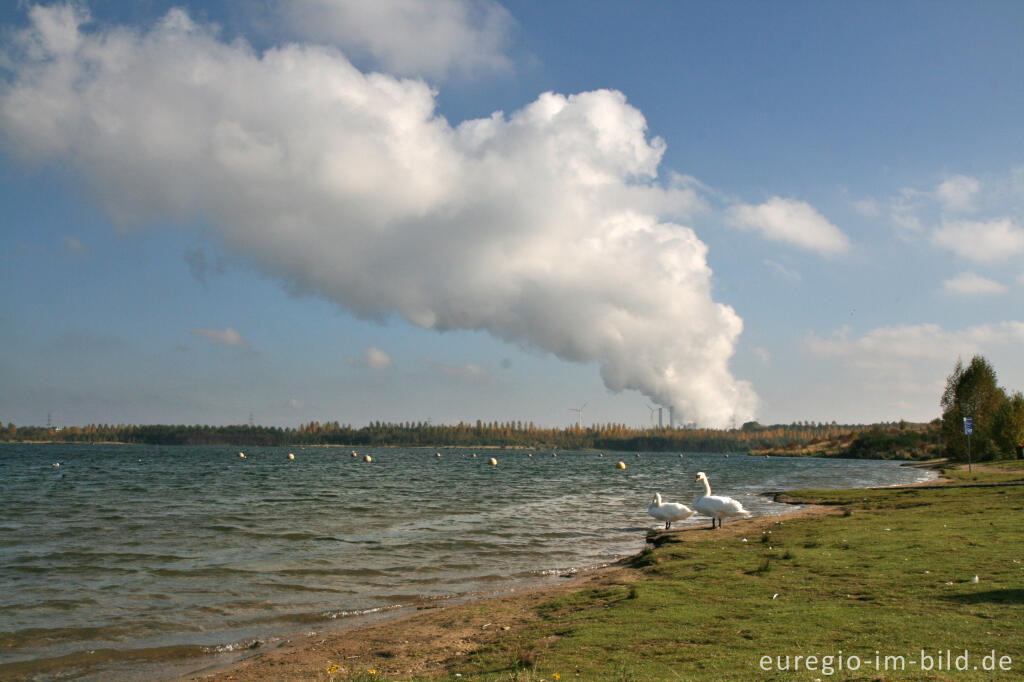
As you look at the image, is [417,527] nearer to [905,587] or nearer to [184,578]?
[184,578]

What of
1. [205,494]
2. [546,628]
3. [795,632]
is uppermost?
[795,632]

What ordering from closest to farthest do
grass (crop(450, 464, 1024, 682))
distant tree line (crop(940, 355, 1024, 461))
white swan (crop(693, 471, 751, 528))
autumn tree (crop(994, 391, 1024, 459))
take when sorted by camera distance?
grass (crop(450, 464, 1024, 682)) → white swan (crop(693, 471, 751, 528)) → autumn tree (crop(994, 391, 1024, 459)) → distant tree line (crop(940, 355, 1024, 461))

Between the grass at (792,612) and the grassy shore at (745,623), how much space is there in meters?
0.03

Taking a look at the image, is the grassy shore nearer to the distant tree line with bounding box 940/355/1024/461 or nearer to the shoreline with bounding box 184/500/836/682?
the shoreline with bounding box 184/500/836/682

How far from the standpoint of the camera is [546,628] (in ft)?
38.0

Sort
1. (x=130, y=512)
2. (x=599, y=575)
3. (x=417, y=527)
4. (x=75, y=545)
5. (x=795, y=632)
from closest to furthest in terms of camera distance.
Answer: (x=795, y=632), (x=599, y=575), (x=75, y=545), (x=417, y=527), (x=130, y=512)

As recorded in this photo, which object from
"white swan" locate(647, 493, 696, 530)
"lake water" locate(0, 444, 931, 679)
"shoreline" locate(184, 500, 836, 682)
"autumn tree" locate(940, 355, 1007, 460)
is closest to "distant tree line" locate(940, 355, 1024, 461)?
"autumn tree" locate(940, 355, 1007, 460)

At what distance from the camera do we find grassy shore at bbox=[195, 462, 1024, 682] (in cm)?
794

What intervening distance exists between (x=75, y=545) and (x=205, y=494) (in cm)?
2551

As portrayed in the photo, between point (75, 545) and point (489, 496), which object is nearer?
point (75, 545)

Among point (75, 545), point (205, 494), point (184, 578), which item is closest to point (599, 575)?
point (184, 578)

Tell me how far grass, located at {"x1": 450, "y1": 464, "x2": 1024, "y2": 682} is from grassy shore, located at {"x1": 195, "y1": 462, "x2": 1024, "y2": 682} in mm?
28

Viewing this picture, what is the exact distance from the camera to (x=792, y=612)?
1038 centimetres

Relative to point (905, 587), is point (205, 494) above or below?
below
